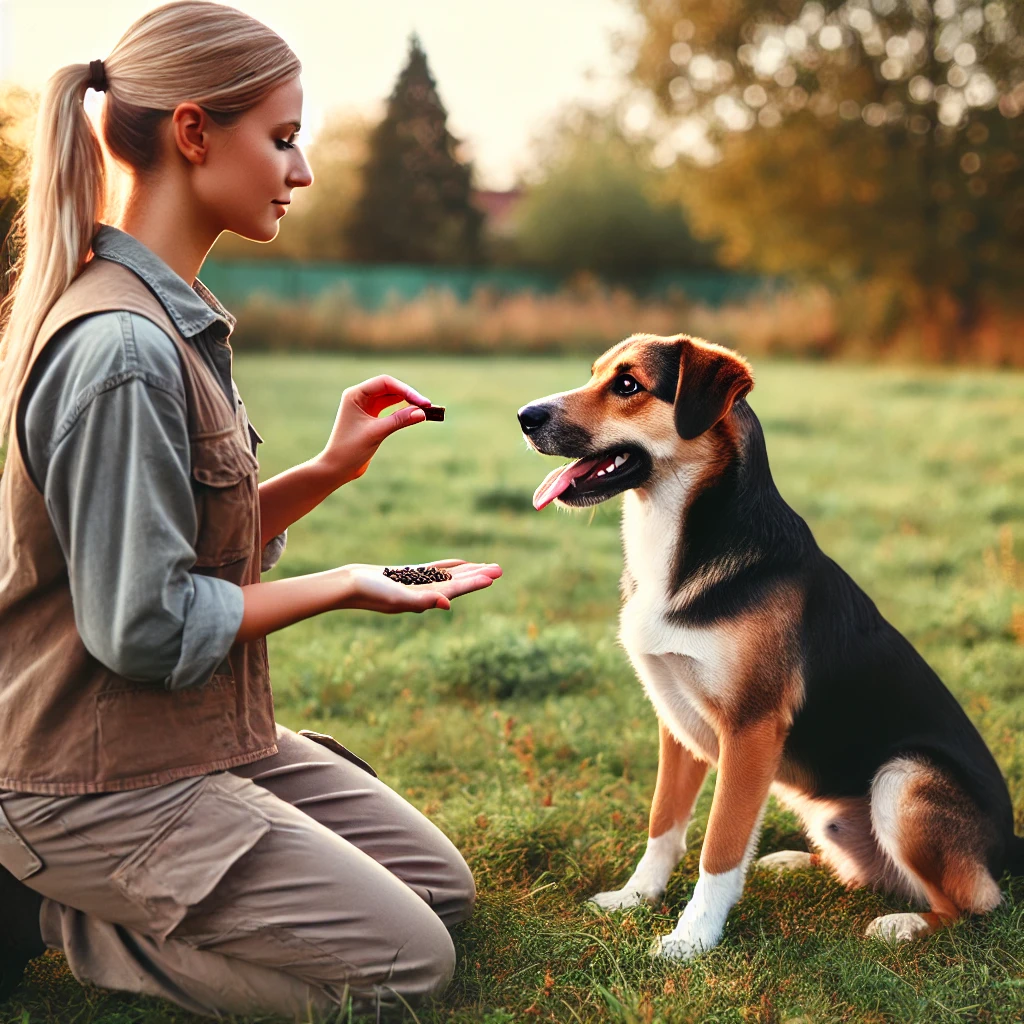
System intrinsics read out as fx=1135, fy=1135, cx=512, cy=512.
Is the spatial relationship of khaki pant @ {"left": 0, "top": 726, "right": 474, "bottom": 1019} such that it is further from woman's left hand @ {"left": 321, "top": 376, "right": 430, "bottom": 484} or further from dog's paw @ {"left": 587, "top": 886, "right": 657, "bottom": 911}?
woman's left hand @ {"left": 321, "top": 376, "right": 430, "bottom": 484}

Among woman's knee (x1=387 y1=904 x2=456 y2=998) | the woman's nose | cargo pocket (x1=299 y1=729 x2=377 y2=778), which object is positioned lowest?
woman's knee (x1=387 y1=904 x2=456 y2=998)

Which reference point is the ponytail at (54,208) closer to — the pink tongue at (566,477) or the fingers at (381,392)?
the fingers at (381,392)

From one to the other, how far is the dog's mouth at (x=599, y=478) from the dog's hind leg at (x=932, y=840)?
1116mm

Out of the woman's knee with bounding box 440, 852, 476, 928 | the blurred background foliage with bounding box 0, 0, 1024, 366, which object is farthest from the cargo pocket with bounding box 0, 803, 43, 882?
the blurred background foliage with bounding box 0, 0, 1024, 366

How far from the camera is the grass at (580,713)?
115 inches

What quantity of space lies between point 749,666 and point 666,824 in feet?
2.17

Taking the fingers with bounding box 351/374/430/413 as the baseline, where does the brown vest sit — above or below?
below

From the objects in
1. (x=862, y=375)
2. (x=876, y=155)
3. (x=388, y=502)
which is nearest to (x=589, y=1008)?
(x=388, y=502)

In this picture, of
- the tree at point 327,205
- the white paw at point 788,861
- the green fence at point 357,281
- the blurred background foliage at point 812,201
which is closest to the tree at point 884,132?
the blurred background foliage at point 812,201

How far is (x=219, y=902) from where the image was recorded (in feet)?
8.23

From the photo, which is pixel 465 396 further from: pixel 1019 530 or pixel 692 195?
pixel 692 195

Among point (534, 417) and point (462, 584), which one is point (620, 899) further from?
point (534, 417)

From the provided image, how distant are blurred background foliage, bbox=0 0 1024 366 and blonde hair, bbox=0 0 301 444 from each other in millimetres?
18381

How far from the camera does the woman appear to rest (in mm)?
2303
